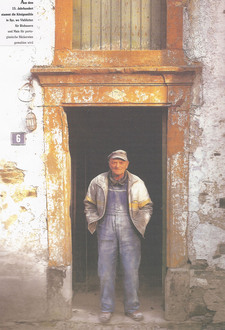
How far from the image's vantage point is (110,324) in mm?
4852

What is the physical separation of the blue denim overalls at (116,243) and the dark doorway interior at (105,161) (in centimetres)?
95

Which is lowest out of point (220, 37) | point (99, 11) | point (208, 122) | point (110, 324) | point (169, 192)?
point (110, 324)

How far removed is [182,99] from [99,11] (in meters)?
1.59

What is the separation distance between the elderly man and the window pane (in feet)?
4.73

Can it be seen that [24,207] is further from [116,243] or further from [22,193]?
[116,243]

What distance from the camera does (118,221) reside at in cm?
484

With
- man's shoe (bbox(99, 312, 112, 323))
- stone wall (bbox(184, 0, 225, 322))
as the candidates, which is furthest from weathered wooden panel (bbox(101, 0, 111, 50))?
man's shoe (bbox(99, 312, 112, 323))

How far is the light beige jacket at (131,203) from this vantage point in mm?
4812

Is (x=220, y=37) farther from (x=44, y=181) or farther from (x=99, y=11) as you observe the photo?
(x=44, y=181)

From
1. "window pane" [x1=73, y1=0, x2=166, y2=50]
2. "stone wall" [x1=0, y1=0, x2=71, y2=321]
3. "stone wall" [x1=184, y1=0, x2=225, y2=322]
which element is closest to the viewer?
"stone wall" [x1=184, y1=0, x2=225, y2=322]

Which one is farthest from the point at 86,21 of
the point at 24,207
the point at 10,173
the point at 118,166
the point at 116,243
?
the point at 116,243

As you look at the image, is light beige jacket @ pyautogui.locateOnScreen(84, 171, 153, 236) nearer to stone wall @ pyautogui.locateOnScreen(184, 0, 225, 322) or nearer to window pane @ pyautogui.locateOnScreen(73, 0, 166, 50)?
stone wall @ pyautogui.locateOnScreen(184, 0, 225, 322)

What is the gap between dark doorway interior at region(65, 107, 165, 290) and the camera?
5.86 meters

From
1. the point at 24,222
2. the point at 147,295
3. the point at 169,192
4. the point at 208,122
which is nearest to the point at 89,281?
the point at 147,295
